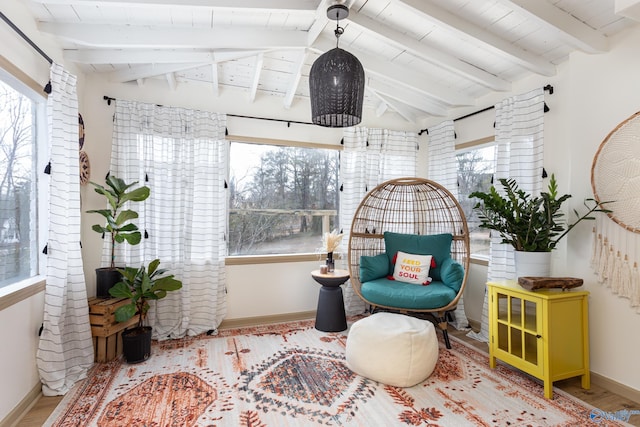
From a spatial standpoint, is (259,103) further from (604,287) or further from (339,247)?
(604,287)

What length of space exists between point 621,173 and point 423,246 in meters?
1.70

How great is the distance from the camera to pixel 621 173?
225 centimetres

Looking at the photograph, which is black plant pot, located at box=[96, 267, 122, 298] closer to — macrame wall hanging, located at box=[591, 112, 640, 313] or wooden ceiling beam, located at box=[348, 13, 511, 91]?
wooden ceiling beam, located at box=[348, 13, 511, 91]

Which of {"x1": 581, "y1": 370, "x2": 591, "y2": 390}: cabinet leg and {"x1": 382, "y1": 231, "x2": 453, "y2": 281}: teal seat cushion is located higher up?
{"x1": 382, "y1": 231, "x2": 453, "y2": 281}: teal seat cushion

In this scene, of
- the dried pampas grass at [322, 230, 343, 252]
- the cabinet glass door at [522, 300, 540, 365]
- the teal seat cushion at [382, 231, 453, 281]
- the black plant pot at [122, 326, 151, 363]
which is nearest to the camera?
the cabinet glass door at [522, 300, 540, 365]

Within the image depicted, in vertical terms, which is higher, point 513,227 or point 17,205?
point 17,205

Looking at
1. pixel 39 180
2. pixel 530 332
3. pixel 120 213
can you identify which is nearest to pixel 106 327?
pixel 120 213

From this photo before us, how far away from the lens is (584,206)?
2.50 metres

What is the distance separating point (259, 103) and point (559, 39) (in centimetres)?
268

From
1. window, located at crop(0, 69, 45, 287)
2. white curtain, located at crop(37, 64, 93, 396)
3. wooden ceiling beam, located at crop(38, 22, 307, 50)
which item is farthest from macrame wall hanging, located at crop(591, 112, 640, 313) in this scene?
window, located at crop(0, 69, 45, 287)

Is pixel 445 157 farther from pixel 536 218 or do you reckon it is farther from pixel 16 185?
pixel 16 185

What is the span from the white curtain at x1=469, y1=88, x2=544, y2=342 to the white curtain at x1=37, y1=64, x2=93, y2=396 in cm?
336

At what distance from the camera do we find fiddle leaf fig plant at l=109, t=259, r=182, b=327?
2.51m

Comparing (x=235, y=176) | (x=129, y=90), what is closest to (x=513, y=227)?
(x=235, y=176)
